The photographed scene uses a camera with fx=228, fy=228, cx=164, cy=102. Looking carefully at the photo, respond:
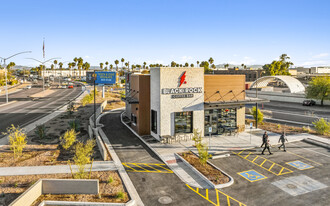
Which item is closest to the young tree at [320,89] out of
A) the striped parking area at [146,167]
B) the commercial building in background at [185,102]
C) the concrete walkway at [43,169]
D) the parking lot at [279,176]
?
the commercial building in background at [185,102]

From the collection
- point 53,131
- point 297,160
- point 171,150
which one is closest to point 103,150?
point 171,150

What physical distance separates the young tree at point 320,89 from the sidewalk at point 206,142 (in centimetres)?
2801

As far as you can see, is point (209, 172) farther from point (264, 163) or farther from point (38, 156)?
point (38, 156)

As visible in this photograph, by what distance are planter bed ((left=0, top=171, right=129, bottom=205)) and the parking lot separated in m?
5.16

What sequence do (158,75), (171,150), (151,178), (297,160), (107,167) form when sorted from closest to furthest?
(151,178) → (107,167) → (297,160) → (171,150) → (158,75)

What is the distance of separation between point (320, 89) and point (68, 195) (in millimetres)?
51793

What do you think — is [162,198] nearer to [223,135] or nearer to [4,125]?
[223,135]

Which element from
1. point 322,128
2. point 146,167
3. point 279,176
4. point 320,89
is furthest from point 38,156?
point 320,89

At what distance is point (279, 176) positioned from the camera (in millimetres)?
15617

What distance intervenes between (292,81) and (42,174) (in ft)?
197

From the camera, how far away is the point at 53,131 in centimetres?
2739

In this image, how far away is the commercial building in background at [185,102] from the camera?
76.5 feet

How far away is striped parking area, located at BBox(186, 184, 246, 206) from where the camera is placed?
12.4m

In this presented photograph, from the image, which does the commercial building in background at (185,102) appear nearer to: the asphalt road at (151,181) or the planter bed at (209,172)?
the asphalt road at (151,181)
